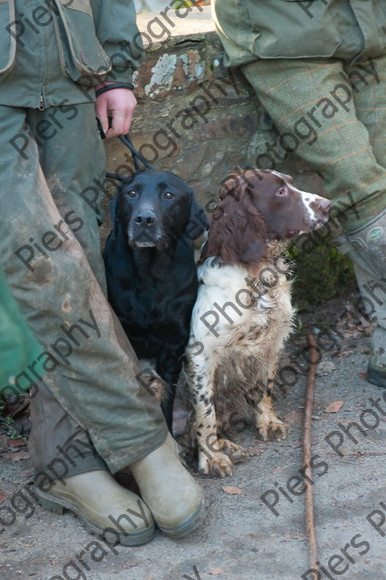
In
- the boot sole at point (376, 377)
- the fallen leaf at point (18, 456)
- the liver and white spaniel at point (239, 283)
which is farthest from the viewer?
the boot sole at point (376, 377)

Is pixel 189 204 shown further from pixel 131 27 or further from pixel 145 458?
pixel 145 458

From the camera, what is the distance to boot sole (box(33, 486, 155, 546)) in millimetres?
2826

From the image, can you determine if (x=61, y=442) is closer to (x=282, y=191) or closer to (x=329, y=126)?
(x=282, y=191)

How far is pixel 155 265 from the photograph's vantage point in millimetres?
3322

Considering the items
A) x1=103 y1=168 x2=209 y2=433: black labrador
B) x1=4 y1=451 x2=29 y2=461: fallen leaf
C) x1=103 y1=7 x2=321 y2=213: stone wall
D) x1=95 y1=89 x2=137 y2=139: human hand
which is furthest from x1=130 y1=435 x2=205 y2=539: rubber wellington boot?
x1=103 y1=7 x2=321 y2=213: stone wall

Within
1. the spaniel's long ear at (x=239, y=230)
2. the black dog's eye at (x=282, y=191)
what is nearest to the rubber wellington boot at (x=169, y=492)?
the spaniel's long ear at (x=239, y=230)

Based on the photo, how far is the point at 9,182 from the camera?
8.85 ft

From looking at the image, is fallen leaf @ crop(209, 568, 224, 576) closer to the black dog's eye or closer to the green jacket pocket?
the black dog's eye

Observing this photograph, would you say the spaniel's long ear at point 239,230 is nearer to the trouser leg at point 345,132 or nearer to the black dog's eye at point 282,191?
the black dog's eye at point 282,191

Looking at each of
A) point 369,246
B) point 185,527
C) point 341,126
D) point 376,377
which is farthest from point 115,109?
point 376,377

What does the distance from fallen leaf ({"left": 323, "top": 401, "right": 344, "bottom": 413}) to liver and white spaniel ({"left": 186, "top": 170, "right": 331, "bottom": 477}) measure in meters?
0.45

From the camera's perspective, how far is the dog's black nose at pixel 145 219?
10.3ft

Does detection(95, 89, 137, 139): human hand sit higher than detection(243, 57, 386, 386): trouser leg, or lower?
higher

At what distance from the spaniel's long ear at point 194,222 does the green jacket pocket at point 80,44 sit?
642mm
